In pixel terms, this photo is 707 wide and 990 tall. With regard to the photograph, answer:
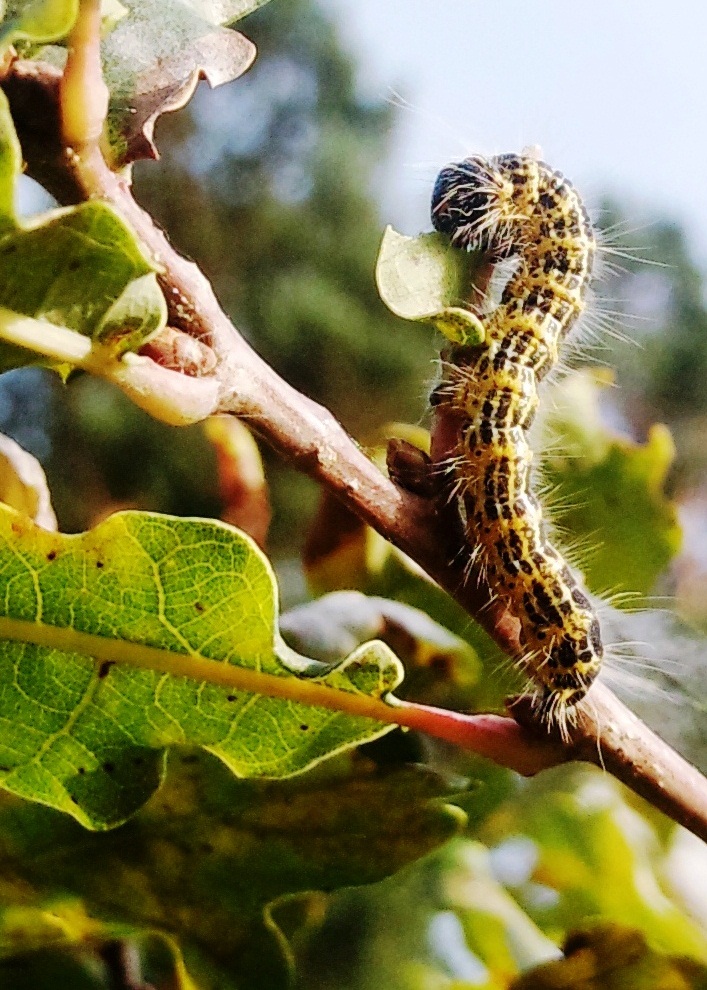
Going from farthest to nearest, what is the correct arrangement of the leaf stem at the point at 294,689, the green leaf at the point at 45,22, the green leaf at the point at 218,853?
1. the green leaf at the point at 218,853
2. the leaf stem at the point at 294,689
3. the green leaf at the point at 45,22

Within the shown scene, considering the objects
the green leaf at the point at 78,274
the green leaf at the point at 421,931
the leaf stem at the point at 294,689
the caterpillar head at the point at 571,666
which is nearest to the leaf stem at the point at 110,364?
the green leaf at the point at 78,274

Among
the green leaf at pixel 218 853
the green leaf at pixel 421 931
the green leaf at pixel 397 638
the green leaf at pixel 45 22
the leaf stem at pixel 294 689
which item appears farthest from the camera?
the green leaf at pixel 421 931

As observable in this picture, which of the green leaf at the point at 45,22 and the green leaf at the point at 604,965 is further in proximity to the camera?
the green leaf at the point at 604,965

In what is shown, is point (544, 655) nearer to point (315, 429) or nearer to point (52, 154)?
point (315, 429)

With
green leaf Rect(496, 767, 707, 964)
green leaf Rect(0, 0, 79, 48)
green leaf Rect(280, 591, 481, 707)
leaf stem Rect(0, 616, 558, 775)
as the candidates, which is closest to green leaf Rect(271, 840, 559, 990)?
green leaf Rect(496, 767, 707, 964)

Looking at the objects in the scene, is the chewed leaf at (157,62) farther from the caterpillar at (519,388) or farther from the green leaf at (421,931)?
the green leaf at (421,931)

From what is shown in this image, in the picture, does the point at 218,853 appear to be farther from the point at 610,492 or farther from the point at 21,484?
the point at 610,492

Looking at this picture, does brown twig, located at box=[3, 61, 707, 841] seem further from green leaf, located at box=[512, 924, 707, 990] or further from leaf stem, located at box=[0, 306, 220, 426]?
green leaf, located at box=[512, 924, 707, 990]

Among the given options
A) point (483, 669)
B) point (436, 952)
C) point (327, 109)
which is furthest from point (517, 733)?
point (327, 109)
